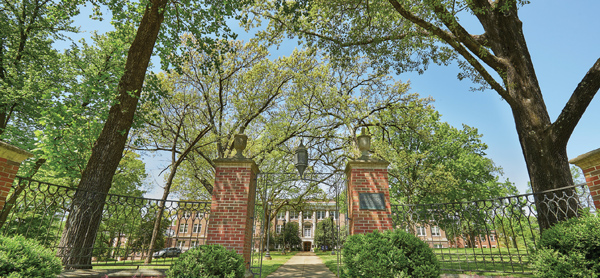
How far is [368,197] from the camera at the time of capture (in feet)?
20.5

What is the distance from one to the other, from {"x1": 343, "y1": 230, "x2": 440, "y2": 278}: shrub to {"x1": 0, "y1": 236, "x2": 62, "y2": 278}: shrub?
14.2 feet

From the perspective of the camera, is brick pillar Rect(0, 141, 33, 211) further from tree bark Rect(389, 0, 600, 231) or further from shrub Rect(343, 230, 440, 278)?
tree bark Rect(389, 0, 600, 231)

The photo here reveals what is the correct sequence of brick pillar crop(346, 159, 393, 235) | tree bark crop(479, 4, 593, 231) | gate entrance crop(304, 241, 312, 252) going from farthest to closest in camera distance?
gate entrance crop(304, 241, 312, 252) → brick pillar crop(346, 159, 393, 235) → tree bark crop(479, 4, 593, 231)

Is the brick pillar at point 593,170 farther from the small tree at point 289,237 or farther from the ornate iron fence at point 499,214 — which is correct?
the small tree at point 289,237

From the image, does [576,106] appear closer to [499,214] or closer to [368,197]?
[499,214]

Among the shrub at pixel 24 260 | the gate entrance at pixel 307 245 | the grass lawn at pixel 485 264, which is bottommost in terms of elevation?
the gate entrance at pixel 307 245

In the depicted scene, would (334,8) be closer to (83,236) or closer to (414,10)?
(414,10)

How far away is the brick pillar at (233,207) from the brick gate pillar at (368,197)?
2.39m

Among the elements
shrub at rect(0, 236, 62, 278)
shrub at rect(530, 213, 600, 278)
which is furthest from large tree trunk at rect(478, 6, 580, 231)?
shrub at rect(0, 236, 62, 278)

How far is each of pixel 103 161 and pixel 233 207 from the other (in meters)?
2.99

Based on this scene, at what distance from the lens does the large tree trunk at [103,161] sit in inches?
213

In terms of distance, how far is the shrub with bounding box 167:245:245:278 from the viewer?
13.9ft

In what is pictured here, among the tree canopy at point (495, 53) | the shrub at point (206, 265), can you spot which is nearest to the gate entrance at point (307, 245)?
the tree canopy at point (495, 53)

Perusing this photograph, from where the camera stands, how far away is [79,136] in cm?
946
